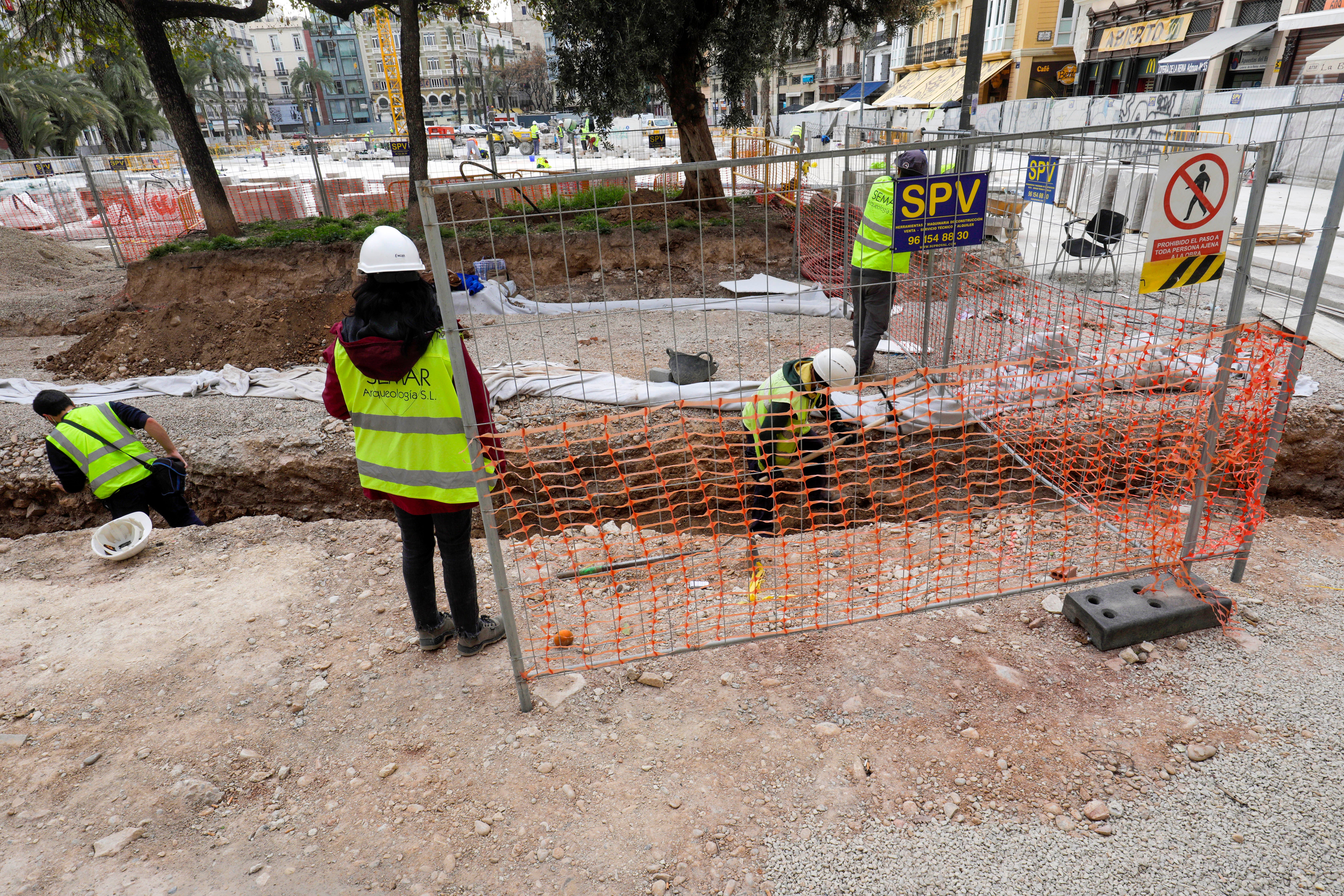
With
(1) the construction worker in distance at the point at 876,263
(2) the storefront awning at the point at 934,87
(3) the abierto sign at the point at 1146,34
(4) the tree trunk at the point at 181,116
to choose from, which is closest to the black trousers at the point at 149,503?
(1) the construction worker in distance at the point at 876,263

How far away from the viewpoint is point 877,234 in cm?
638

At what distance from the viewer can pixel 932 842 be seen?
2707 mm

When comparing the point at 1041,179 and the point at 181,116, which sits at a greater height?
the point at 181,116

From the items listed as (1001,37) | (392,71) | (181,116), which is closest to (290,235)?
(181,116)

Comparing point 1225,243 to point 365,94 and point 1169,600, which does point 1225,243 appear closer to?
point 1169,600

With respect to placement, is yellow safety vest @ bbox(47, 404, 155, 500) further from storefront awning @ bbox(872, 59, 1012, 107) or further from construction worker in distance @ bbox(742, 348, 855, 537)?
storefront awning @ bbox(872, 59, 1012, 107)

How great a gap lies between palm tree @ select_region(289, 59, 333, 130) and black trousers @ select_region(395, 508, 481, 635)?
7416 centimetres

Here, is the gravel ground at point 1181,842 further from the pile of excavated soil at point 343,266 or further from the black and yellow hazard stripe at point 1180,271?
the pile of excavated soil at point 343,266

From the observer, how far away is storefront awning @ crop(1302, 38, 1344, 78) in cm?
1814

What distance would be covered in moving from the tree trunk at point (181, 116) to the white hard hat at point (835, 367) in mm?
13711

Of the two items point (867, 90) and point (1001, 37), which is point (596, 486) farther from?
point (867, 90)

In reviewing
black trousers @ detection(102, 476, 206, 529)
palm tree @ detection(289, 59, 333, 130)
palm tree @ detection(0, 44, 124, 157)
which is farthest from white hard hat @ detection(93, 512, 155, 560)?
palm tree @ detection(289, 59, 333, 130)

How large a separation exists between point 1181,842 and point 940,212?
3.19 metres

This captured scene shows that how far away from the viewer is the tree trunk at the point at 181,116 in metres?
13.0
